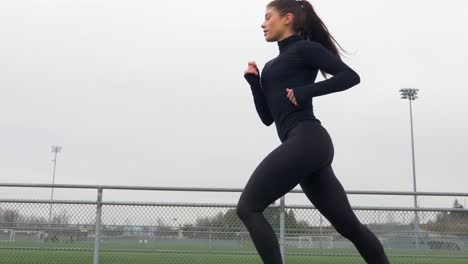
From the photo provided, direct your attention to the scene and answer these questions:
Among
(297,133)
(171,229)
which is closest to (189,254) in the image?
(171,229)

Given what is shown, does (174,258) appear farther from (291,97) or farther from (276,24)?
(291,97)

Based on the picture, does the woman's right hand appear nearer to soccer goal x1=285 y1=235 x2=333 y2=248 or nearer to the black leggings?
the black leggings

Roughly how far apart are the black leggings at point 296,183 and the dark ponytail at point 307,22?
0.52 metres

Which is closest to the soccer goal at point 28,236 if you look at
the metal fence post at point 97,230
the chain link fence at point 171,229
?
the chain link fence at point 171,229

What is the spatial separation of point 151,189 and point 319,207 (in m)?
5.04

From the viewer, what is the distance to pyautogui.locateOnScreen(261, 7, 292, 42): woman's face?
116 inches

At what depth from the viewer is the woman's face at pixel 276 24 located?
2.94 metres

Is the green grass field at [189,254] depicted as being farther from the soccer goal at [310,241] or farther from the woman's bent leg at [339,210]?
the woman's bent leg at [339,210]

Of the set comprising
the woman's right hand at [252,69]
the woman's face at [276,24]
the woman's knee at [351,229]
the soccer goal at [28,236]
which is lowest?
the woman's knee at [351,229]

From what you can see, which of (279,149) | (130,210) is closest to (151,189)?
(130,210)

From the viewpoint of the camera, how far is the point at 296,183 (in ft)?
8.56

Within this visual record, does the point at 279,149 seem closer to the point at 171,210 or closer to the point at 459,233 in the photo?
the point at 171,210

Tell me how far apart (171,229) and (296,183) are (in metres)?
5.16

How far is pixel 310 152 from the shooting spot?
255 centimetres
